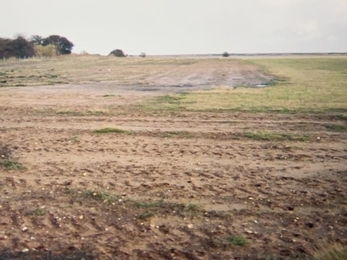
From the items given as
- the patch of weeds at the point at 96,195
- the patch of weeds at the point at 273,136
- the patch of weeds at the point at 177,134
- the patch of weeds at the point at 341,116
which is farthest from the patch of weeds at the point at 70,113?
the patch of weeds at the point at 96,195

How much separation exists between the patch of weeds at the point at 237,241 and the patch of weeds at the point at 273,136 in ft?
18.3

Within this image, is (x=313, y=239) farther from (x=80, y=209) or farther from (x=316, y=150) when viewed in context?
(x=316, y=150)

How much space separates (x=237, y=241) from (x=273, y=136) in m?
6.01

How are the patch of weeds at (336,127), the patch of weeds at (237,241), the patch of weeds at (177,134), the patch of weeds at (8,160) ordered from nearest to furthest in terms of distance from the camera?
the patch of weeds at (237,241), the patch of weeds at (8,160), the patch of weeds at (177,134), the patch of weeds at (336,127)

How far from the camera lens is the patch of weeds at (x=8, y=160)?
879 centimetres

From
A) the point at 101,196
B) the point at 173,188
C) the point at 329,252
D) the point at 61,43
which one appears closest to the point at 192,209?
the point at 173,188

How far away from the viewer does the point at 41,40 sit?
4801 inches

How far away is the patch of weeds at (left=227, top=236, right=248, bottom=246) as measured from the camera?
577cm

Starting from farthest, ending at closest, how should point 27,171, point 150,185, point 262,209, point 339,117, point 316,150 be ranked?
1. point 339,117
2. point 316,150
3. point 27,171
4. point 150,185
5. point 262,209

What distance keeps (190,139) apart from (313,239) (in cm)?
563

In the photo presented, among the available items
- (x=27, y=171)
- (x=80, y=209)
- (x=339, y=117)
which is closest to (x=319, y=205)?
(x=80, y=209)

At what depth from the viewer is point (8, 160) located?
362 inches

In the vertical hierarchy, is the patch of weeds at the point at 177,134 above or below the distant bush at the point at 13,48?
below

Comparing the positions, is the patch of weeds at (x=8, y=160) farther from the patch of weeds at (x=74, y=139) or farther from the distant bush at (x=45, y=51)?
the distant bush at (x=45, y=51)
